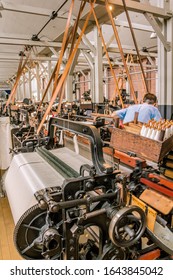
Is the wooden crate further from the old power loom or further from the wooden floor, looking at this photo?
the wooden floor

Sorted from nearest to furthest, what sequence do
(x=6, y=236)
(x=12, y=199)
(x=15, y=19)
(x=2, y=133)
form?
(x=12, y=199) → (x=6, y=236) → (x=2, y=133) → (x=15, y=19)

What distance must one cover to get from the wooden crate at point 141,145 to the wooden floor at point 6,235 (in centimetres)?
124

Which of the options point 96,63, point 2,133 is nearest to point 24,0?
point 96,63

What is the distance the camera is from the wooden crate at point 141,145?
149cm

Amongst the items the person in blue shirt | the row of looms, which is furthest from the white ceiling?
the row of looms

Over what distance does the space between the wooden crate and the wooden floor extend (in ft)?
4.06

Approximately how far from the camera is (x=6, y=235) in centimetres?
223

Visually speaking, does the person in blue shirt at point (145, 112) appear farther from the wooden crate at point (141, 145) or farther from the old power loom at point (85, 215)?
the old power loom at point (85, 215)

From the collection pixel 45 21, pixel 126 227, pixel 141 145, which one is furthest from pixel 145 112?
pixel 45 21

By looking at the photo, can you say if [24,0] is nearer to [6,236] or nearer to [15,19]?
[15,19]

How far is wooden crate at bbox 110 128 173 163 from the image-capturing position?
1.49 meters

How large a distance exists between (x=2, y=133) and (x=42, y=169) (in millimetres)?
2716

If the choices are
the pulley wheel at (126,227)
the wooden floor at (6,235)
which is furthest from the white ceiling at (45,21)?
the pulley wheel at (126,227)

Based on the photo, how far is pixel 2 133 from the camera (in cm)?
386
